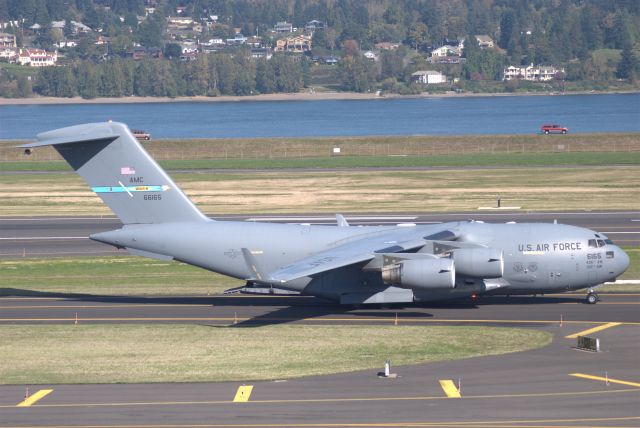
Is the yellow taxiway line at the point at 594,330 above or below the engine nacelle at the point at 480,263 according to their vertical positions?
below

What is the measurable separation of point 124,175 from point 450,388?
661 inches

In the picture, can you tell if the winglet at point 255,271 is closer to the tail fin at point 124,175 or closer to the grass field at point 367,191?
the tail fin at point 124,175

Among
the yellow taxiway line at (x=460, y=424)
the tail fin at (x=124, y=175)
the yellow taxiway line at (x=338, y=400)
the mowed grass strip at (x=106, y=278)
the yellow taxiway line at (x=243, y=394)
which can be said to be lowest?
the mowed grass strip at (x=106, y=278)

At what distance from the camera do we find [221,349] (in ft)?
109

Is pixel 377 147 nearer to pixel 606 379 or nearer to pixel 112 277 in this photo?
pixel 112 277

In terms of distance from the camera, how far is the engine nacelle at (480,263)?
3728 centimetres

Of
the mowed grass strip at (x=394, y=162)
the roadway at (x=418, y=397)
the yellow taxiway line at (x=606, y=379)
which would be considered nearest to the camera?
the roadway at (x=418, y=397)

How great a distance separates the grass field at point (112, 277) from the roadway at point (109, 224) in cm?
281

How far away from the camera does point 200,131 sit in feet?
639

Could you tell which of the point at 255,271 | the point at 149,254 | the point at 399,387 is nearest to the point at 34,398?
the point at 255,271

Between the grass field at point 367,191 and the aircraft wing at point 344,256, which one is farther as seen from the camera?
the grass field at point 367,191

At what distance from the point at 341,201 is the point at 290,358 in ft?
129

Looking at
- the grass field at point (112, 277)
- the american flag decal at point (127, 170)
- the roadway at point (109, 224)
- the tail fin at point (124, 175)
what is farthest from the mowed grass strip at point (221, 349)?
the roadway at point (109, 224)

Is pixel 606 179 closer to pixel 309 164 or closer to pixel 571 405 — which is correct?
pixel 309 164
